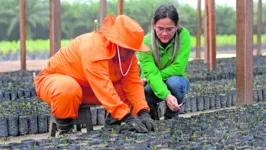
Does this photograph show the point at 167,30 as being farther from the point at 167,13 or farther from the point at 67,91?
the point at 67,91

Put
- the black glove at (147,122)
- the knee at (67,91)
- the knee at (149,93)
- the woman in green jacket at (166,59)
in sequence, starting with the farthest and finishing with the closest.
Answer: the knee at (149,93)
the woman in green jacket at (166,59)
the knee at (67,91)
the black glove at (147,122)

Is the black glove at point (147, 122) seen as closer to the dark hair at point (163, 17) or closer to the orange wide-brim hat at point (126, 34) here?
the orange wide-brim hat at point (126, 34)

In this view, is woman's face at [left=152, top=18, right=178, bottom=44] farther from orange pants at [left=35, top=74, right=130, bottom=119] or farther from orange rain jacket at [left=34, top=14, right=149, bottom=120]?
orange pants at [left=35, top=74, right=130, bottom=119]

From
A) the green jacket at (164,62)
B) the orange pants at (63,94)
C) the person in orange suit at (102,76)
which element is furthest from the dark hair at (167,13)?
the orange pants at (63,94)

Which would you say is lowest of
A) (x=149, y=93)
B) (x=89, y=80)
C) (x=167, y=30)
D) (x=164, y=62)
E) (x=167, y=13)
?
(x=149, y=93)

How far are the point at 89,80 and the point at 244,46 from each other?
5.91 feet

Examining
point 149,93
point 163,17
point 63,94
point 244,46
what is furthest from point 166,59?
point 63,94

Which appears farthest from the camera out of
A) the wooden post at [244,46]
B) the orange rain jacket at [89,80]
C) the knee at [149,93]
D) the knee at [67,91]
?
the wooden post at [244,46]

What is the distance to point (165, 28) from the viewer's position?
4109mm

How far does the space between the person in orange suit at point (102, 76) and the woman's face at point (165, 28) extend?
14.4 inches

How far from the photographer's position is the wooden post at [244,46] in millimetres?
4750

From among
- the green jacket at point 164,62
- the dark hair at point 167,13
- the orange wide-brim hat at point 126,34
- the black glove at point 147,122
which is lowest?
the black glove at point 147,122

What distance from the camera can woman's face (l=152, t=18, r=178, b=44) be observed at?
407cm

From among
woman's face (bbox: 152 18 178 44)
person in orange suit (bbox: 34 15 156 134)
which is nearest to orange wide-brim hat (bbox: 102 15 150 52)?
person in orange suit (bbox: 34 15 156 134)
